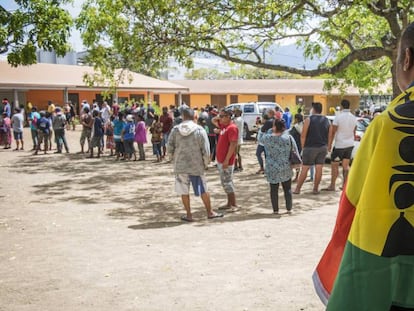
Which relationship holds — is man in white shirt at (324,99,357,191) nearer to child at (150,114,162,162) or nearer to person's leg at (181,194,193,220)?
person's leg at (181,194,193,220)

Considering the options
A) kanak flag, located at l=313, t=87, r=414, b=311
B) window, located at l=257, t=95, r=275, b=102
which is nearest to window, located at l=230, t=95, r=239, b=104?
window, located at l=257, t=95, r=275, b=102

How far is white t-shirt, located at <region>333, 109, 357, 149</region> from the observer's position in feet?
33.1

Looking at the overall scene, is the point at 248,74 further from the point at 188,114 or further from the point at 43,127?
the point at 188,114

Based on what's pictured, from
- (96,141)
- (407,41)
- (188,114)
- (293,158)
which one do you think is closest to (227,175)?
(293,158)

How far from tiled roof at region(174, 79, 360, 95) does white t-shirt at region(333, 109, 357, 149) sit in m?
29.6

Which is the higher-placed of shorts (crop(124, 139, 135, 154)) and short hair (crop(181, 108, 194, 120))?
short hair (crop(181, 108, 194, 120))

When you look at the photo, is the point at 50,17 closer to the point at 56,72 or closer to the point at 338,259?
the point at 338,259

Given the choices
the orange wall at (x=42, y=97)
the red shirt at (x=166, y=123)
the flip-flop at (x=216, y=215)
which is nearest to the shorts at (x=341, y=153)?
the flip-flop at (x=216, y=215)

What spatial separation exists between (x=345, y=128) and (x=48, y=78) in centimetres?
2533

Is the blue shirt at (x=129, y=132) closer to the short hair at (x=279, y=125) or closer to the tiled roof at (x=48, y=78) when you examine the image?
the short hair at (x=279, y=125)

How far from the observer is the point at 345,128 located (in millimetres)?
10078

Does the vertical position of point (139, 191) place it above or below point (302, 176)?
below

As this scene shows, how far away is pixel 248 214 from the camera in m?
8.37

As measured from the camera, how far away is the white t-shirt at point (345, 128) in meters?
10.1
